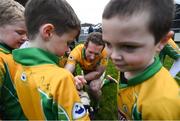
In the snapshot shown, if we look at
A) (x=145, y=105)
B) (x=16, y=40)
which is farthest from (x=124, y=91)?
(x=16, y=40)

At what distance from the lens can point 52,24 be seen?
1.98 metres

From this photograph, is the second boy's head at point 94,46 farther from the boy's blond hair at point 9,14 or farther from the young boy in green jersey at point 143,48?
the young boy in green jersey at point 143,48

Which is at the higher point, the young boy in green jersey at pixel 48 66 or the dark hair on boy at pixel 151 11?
the dark hair on boy at pixel 151 11

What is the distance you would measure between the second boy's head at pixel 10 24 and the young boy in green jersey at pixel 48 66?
2.07ft

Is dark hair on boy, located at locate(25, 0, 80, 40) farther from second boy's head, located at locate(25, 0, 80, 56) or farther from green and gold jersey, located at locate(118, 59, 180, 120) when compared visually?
green and gold jersey, located at locate(118, 59, 180, 120)

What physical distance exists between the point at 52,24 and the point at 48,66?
30 centimetres

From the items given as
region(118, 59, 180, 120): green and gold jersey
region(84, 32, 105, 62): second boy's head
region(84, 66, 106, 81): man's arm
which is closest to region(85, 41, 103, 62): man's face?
region(84, 32, 105, 62): second boy's head

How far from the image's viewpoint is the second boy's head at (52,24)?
1.97m

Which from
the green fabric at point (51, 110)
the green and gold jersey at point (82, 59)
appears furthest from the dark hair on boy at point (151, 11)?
the green and gold jersey at point (82, 59)

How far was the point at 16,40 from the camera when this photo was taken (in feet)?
8.95

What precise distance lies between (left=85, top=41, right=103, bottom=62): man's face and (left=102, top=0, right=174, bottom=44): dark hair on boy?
11.6ft

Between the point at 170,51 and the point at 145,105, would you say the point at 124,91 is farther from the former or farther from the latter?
the point at 170,51

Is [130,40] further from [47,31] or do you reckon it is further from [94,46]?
[94,46]

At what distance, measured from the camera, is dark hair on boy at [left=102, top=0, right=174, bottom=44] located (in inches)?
63.2
